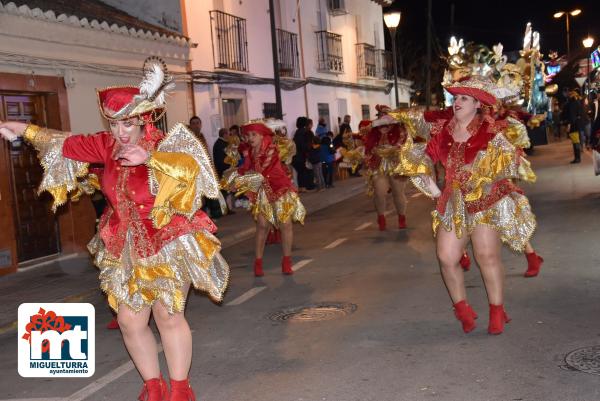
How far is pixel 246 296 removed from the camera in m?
8.68

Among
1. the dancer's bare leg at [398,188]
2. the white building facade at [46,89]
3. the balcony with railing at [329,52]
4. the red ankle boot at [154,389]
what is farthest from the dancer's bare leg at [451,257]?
the balcony with railing at [329,52]

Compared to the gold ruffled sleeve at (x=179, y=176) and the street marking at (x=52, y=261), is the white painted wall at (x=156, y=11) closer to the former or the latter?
the street marking at (x=52, y=261)

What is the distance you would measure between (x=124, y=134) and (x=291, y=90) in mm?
20989

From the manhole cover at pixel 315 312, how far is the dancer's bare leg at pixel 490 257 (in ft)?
5.10

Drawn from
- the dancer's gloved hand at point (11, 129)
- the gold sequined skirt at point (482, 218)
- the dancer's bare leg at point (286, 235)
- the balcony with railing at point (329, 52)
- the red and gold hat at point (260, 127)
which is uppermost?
the balcony with railing at point (329, 52)

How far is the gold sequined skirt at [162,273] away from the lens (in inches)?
186

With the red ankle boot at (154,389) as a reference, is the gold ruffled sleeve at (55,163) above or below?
above

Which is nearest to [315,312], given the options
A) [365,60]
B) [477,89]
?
[477,89]

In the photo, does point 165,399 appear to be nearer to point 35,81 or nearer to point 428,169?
point 428,169

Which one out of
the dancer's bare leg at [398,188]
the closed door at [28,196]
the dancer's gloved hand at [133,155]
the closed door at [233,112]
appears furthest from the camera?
the closed door at [233,112]

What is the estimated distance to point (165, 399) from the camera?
5059 millimetres

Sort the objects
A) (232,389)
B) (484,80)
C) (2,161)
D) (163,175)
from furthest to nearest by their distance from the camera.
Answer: (2,161) < (484,80) < (232,389) < (163,175)

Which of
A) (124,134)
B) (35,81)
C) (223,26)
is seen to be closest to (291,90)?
(223,26)

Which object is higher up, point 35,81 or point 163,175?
point 35,81
